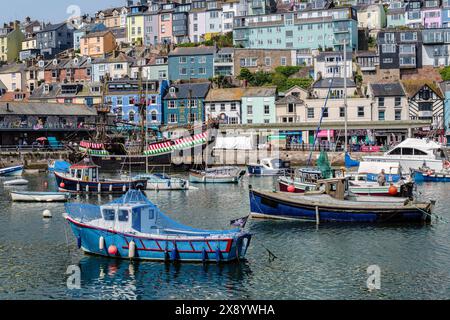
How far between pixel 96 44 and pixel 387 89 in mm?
70081

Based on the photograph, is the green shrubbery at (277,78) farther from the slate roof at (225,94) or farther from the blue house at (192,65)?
the slate roof at (225,94)

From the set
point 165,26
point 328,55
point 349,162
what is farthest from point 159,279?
point 165,26

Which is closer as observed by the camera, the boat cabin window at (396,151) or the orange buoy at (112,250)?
the orange buoy at (112,250)

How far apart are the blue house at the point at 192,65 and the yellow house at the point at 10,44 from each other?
58159 millimetres

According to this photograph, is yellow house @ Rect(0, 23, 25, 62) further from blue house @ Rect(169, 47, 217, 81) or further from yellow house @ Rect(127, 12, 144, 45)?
blue house @ Rect(169, 47, 217, 81)

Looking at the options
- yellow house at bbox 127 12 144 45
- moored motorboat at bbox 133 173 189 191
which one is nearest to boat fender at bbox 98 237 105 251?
moored motorboat at bbox 133 173 189 191

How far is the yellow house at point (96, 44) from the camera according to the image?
140250 mm

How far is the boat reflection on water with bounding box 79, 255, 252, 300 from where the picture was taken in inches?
975

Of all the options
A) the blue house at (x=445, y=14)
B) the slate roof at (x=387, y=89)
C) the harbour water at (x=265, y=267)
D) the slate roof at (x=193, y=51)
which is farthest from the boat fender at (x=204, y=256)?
the blue house at (x=445, y=14)

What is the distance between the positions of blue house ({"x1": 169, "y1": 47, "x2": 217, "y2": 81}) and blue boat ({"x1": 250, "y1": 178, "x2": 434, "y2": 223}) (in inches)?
3018

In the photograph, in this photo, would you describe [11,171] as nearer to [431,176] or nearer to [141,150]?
[141,150]

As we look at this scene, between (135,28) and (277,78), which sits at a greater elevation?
(135,28)

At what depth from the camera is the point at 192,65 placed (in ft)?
375
